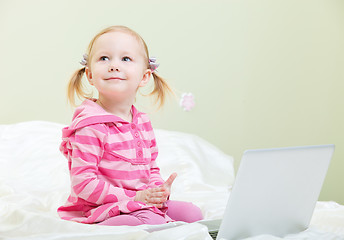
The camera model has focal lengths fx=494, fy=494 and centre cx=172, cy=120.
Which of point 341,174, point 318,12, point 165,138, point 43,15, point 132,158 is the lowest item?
point 341,174

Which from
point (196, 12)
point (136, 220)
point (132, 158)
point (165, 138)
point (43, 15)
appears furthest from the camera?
point (196, 12)

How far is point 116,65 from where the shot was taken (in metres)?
1.22

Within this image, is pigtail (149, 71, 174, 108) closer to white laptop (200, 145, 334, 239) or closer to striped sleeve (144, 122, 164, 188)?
striped sleeve (144, 122, 164, 188)

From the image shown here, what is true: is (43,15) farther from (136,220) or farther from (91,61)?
(136,220)

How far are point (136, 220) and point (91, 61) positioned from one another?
1.42ft

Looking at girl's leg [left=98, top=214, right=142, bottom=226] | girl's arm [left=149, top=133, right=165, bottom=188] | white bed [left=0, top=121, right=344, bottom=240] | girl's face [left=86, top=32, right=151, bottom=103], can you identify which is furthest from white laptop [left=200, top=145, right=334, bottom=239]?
girl's face [left=86, top=32, right=151, bottom=103]

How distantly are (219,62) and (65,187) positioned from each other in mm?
1078

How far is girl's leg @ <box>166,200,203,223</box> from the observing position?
126cm

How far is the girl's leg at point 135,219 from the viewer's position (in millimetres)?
1102

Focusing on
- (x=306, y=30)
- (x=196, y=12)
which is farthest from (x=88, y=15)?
(x=306, y=30)

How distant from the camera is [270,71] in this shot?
2439mm

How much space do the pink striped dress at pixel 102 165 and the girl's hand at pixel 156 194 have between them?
15mm

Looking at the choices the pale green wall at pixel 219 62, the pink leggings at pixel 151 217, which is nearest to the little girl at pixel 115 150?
the pink leggings at pixel 151 217

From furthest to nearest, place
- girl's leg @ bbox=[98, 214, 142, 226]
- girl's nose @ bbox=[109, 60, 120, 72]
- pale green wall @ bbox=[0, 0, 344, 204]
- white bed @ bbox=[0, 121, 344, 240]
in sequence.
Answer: pale green wall @ bbox=[0, 0, 344, 204], girl's nose @ bbox=[109, 60, 120, 72], girl's leg @ bbox=[98, 214, 142, 226], white bed @ bbox=[0, 121, 344, 240]
